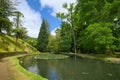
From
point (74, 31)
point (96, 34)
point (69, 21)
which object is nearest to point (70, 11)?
point (69, 21)

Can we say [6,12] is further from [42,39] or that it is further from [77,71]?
[77,71]

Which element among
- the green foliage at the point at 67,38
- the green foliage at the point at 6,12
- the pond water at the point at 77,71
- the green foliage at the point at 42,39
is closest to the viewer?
the pond water at the point at 77,71

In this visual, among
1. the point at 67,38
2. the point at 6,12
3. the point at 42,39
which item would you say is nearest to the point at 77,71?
the point at 6,12

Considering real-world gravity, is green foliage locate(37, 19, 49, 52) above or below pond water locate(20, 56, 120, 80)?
above

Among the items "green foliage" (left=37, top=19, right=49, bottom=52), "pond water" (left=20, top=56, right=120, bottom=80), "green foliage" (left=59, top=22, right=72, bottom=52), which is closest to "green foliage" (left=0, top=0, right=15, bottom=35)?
"green foliage" (left=59, top=22, right=72, bottom=52)

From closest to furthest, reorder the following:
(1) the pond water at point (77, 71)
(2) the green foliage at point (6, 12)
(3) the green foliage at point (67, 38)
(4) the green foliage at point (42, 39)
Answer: (1) the pond water at point (77, 71), (2) the green foliage at point (6, 12), (3) the green foliage at point (67, 38), (4) the green foliage at point (42, 39)

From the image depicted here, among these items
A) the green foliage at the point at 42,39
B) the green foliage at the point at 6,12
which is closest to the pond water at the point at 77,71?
the green foliage at the point at 6,12

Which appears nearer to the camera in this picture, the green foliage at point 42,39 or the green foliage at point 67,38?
the green foliage at point 67,38

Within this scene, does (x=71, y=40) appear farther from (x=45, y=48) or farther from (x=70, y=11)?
(x=45, y=48)

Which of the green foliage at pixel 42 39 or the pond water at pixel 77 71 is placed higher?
the green foliage at pixel 42 39

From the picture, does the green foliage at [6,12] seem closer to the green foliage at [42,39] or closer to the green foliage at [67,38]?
the green foliage at [67,38]

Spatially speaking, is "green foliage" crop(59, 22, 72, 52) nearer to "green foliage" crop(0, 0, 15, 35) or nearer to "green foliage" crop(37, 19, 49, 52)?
"green foliage" crop(37, 19, 49, 52)

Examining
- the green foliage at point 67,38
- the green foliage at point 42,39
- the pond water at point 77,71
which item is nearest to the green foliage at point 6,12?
the green foliage at point 67,38

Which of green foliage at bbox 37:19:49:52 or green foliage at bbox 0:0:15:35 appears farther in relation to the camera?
green foliage at bbox 37:19:49:52
